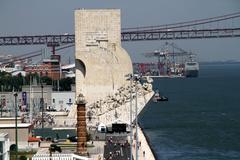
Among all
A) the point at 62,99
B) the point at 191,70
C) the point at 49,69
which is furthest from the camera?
the point at 191,70

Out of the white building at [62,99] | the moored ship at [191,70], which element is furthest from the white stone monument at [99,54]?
the moored ship at [191,70]

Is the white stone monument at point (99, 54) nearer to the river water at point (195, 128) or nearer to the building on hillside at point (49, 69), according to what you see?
the river water at point (195, 128)

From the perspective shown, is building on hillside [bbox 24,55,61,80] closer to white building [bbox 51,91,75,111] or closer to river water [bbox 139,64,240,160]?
river water [bbox 139,64,240,160]

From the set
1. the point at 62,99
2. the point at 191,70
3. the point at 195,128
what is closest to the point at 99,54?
the point at 62,99

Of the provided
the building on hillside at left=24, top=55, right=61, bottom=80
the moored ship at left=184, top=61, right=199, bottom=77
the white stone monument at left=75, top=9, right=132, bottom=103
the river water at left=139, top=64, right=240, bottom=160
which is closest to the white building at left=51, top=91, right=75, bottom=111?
the white stone monument at left=75, top=9, right=132, bottom=103

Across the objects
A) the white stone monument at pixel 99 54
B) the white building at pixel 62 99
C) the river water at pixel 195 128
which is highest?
the white stone monument at pixel 99 54

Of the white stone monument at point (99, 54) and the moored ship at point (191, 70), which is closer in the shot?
the white stone monument at point (99, 54)

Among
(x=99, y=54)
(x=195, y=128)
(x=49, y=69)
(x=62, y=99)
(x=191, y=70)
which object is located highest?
(x=191, y=70)

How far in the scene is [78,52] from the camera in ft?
104

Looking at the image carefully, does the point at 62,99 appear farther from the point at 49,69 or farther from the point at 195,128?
the point at 49,69

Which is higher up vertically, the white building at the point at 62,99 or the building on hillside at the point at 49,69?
the building on hillside at the point at 49,69

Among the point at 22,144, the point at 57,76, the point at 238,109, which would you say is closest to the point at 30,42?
the point at 57,76

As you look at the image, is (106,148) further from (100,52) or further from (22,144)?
(100,52)

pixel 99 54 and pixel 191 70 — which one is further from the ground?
pixel 191 70
